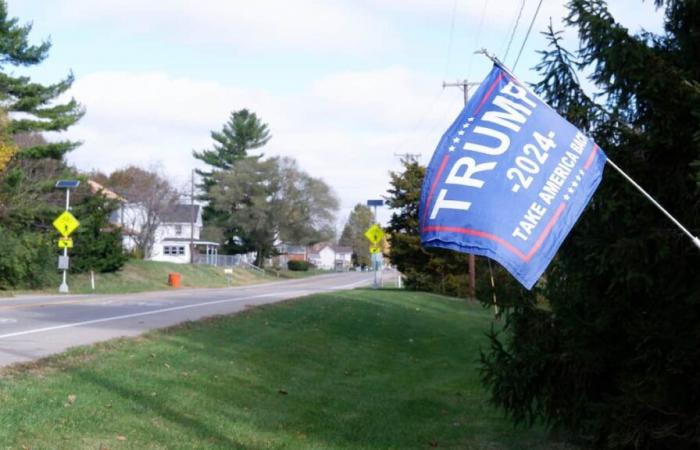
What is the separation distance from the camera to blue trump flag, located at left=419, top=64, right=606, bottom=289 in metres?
4.97

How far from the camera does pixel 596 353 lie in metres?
7.41

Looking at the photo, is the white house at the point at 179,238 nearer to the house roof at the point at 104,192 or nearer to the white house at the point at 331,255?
the house roof at the point at 104,192

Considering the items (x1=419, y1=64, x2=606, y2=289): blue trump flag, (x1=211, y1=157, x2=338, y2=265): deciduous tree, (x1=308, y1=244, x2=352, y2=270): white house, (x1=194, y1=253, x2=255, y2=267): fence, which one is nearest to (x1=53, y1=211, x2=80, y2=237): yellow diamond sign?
(x1=419, y1=64, x2=606, y2=289): blue trump flag

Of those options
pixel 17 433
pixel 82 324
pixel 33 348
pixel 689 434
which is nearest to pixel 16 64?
pixel 82 324

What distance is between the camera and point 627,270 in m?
6.65

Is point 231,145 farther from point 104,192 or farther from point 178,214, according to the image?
point 104,192

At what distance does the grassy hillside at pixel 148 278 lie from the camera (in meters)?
42.1

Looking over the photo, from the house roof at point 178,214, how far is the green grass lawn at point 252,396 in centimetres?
6247

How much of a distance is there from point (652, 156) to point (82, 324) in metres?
13.9

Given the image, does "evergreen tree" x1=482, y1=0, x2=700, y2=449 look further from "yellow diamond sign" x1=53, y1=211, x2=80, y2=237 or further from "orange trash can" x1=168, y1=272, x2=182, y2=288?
"orange trash can" x1=168, y1=272, x2=182, y2=288

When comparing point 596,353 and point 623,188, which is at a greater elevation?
point 623,188

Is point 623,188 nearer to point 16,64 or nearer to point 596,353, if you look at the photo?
point 596,353

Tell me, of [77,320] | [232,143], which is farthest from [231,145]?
[77,320]

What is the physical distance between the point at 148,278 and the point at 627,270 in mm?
49158
